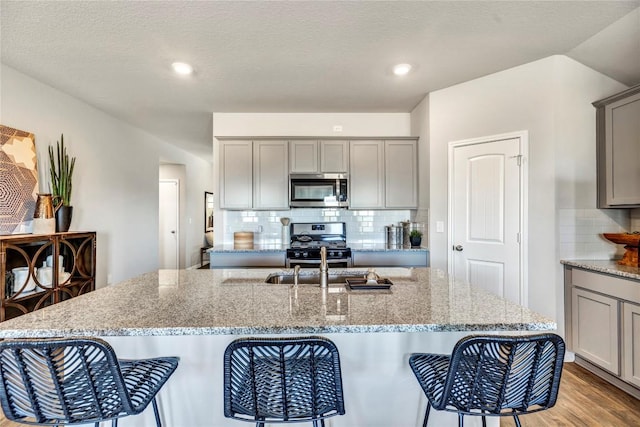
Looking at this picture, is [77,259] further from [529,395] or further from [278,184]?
[529,395]

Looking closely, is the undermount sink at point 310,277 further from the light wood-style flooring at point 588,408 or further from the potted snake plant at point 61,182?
the potted snake plant at point 61,182

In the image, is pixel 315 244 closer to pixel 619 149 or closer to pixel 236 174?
pixel 236 174

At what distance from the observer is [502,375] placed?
3.49 feet

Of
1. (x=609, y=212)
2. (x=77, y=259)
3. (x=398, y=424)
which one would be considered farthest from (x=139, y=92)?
(x=609, y=212)

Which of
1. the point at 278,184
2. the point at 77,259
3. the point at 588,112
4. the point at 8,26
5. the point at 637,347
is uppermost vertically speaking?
the point at 8,26

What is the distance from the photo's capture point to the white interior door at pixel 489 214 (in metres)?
2.83

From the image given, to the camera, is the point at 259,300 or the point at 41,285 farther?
the point at 41,285

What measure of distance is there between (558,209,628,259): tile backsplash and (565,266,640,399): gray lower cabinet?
0.68 feet

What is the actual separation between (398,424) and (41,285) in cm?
294

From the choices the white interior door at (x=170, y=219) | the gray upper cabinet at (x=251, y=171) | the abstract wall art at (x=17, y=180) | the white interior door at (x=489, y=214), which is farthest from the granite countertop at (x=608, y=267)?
the white interior door at (x=170, y=219)

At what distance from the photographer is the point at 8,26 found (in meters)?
2.18

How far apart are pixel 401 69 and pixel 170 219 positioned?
212 inches

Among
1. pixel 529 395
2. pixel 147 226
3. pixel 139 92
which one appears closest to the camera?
pixel 529 395

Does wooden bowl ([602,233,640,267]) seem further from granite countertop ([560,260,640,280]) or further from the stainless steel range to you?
the stainless steel range
